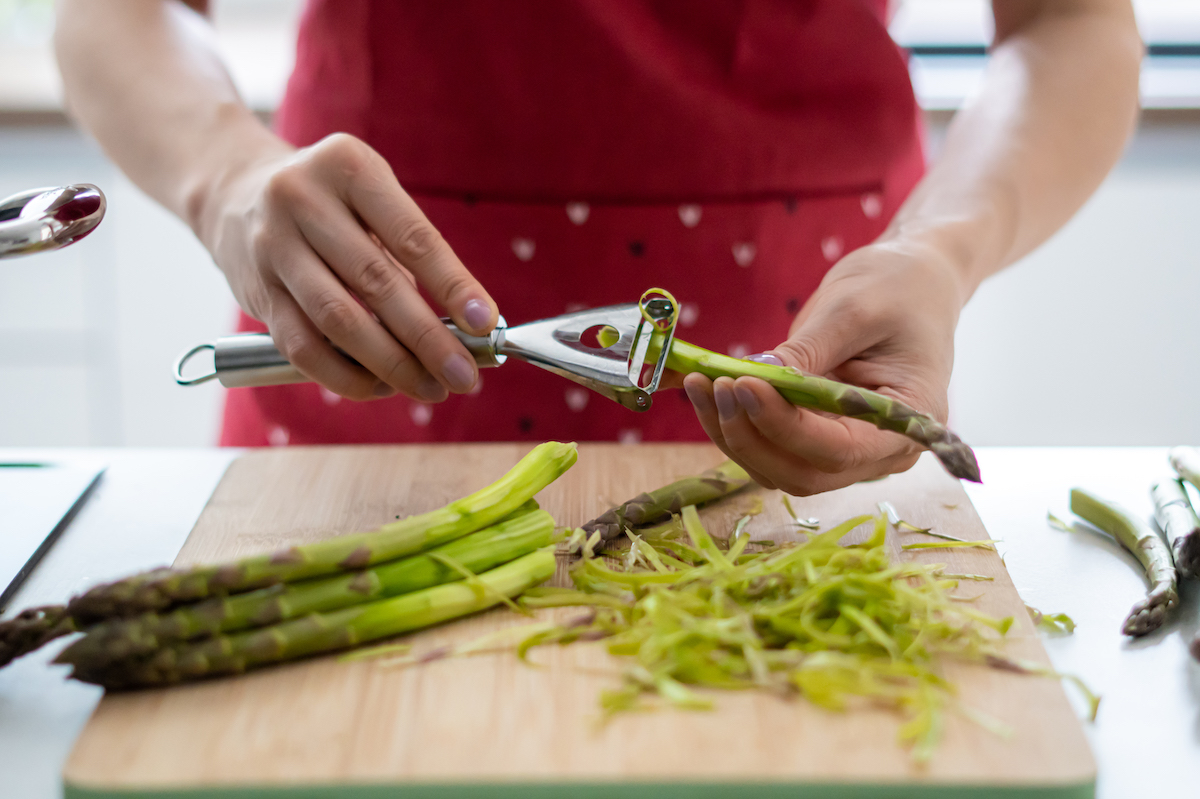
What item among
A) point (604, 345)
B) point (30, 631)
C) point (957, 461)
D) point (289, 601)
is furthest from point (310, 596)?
point (957, 461)

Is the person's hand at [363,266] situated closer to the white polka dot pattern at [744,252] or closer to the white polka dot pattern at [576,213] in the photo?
the white polka dot pattern at [576,213]

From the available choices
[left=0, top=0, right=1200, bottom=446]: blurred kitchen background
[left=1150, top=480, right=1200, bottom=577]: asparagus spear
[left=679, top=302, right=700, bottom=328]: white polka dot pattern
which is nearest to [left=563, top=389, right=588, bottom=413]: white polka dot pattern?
[left=679, top=302, right=700, bottom=328]: white polka dot pattern

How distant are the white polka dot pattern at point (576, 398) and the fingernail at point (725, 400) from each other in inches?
28.8

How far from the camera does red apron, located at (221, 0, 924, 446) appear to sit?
2.00 m

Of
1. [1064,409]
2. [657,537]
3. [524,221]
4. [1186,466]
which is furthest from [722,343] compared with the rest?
[1064,409]

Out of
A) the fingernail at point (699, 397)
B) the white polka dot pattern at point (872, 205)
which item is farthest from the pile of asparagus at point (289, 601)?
the white polka dot pattern at point (872, 205)

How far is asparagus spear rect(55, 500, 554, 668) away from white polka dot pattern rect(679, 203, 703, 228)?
80cm

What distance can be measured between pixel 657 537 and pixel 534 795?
60 centimetres

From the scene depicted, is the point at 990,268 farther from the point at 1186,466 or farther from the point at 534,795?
the point at 534,795

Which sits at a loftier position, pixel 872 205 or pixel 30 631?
pixel 872 205

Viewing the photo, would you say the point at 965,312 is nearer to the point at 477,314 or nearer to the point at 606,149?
the point at 606,149

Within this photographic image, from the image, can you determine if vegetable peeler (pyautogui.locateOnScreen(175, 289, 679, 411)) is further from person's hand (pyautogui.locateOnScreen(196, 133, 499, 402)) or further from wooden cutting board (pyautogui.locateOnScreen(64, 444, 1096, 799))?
wooden cutting board (pyautogui.locateOnScreen(64, 444, 1096, 799))

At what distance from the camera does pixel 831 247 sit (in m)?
2.16

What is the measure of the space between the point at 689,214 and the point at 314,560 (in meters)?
1.10
